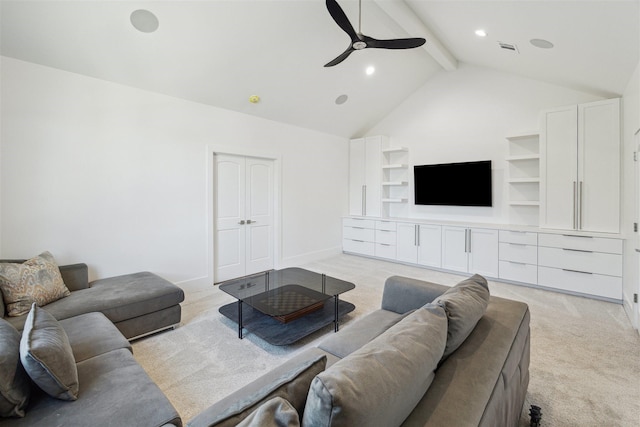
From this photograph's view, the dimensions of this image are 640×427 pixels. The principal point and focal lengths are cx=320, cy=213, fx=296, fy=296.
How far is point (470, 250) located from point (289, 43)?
404cm

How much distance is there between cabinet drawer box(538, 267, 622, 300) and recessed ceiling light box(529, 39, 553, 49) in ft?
9.12

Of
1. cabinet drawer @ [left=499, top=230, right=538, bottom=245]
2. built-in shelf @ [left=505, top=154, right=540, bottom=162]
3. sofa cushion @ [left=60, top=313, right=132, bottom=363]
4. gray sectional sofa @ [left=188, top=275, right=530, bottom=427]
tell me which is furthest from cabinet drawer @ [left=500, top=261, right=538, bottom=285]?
sofa cushion @ [left=60, top=313, right=132, bottom=363]

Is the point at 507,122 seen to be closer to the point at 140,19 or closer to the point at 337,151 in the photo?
the point at 337,151

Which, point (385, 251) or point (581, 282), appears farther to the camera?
point (385, 251)

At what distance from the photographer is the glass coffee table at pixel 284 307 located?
8.70 feet

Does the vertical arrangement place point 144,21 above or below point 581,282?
above

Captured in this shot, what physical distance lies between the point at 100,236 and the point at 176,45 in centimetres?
225

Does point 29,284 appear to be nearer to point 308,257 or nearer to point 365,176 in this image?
point 308,257

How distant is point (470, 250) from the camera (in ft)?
15.6

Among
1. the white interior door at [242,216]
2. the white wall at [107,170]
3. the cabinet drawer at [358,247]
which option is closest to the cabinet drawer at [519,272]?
the cabinet drawer at [358,247]

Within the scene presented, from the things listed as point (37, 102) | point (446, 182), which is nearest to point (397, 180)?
point (446, 182)

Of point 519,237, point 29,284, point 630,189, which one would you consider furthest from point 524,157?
point 29,284

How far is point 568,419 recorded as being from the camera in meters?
1.80

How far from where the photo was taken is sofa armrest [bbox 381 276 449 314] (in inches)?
85.0
